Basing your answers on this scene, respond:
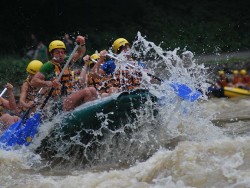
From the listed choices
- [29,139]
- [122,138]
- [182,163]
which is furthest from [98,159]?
[182,163]

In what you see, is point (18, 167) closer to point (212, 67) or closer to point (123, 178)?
point (123, 178)

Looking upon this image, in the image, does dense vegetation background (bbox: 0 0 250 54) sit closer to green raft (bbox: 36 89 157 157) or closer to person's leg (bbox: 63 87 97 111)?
person's leg (bbox: 63 87 97 111)

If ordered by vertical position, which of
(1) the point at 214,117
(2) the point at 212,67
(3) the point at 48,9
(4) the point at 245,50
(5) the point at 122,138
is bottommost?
(5) the point at 122,138

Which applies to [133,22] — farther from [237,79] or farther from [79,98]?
[79,98]

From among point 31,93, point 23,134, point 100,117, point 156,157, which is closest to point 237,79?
point 31,93

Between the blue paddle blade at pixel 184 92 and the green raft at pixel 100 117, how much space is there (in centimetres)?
37

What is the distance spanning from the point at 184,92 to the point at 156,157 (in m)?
1.38

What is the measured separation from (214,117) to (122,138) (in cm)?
371

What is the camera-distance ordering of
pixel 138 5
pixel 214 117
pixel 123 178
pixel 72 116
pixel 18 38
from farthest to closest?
pixel 138 5 < pixel 18 38 < pixel 214 117 < pixel 72 116 < pixel 123 178

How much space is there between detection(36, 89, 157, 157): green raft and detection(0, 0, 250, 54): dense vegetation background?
13.3m

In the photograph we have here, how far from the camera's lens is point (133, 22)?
2239 cm

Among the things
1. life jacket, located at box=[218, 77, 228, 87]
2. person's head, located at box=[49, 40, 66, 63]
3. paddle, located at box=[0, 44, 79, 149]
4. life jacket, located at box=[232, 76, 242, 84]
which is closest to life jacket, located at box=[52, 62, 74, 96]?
person's head, located at box=[49, 40, 66, 63]

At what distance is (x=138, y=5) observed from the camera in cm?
2255

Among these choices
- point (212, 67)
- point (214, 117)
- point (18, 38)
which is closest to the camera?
point (214, 117)
